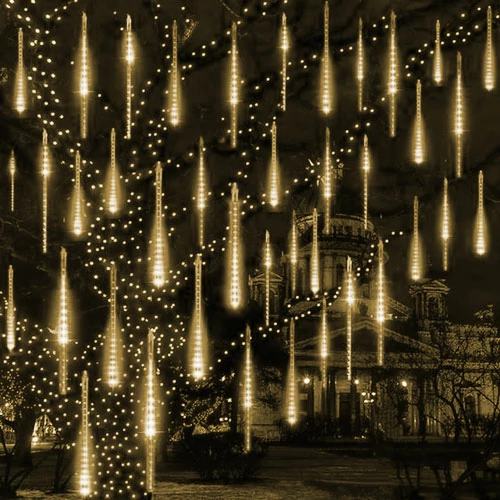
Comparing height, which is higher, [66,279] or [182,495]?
[66,279]

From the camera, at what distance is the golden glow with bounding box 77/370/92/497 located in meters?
10.7

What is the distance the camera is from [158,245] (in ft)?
35.0

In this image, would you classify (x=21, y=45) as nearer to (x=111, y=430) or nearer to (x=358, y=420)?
(x=111, y=430)

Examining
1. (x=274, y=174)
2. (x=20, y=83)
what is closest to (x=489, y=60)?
(x=274, y=174)

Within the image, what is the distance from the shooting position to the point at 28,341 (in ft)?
36.7

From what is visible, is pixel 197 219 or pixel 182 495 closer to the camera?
pixel 197 219

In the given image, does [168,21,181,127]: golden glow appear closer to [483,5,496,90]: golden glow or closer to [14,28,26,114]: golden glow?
[14,28,26,114]: golden glow

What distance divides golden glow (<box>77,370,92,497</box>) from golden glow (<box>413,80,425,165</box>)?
14.0 feet

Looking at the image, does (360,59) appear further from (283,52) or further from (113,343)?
(113,343)

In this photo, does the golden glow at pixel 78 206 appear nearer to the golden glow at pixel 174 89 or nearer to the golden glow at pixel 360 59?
the golden glow at pixel 174 89

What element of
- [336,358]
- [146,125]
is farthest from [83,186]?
[336,358]

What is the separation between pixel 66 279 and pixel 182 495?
1093cm

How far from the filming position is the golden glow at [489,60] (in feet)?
32.1

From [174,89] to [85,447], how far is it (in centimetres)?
400
